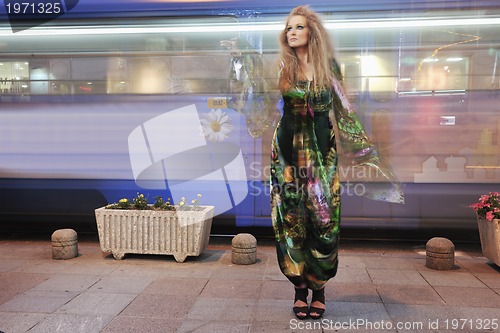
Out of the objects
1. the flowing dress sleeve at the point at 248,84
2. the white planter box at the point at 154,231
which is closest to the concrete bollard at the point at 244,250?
the white planter box at the point at 154,231

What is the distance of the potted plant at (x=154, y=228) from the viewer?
5422 mm

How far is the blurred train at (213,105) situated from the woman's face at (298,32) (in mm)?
2211

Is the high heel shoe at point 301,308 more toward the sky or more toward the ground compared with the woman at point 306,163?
more toward the ground

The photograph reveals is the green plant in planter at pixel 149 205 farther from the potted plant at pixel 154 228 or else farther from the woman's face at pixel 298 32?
the woman's face at pixel 298 32

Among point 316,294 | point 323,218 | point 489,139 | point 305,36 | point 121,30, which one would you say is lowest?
point 316,294

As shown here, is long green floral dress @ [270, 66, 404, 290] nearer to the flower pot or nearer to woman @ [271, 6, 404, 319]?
woman @ [271, 6, 404, 319]

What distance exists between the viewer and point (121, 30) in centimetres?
595

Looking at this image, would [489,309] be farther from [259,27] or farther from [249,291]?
[259,27]

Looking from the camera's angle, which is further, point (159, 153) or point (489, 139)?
point (159, 153)

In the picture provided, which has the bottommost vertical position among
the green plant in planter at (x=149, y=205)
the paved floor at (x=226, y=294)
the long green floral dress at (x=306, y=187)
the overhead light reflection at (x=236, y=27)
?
the paved floor at (x=226, y=294)

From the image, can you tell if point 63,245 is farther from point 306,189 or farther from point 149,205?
point 306,189

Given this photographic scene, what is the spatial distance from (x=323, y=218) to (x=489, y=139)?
3325mm

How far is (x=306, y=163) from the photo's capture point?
11.4ft

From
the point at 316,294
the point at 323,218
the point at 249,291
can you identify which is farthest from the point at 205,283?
the point at 323,218
